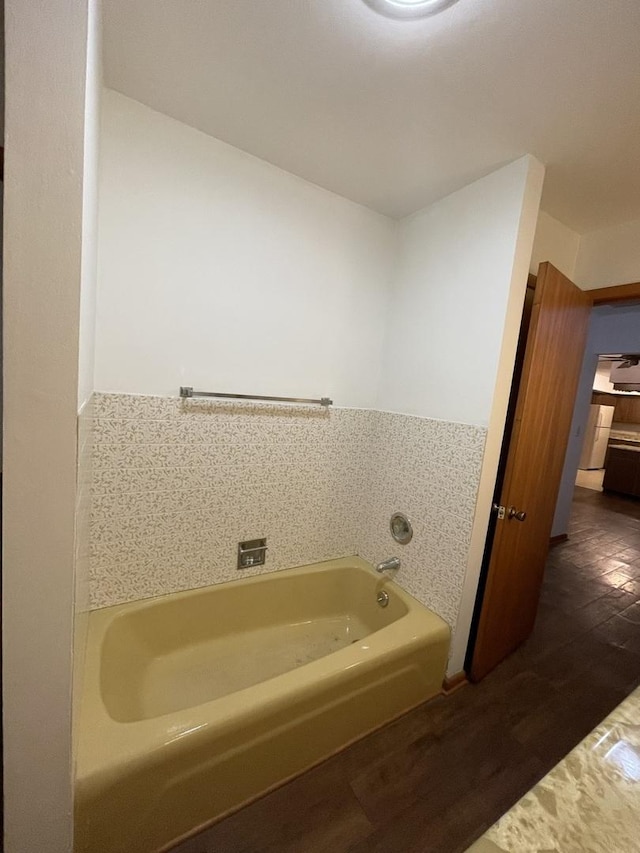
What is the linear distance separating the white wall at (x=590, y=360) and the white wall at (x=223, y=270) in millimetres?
2650

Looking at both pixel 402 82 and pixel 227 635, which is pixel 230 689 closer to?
pixel 227 635

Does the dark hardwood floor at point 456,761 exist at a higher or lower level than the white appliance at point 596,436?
lower

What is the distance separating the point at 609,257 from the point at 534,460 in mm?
1230

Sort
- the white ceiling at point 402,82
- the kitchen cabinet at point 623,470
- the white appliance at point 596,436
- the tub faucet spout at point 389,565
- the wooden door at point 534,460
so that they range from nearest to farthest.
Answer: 1. the white ceiling at point 402,82
2. the wooden door at point 534,460
3. the tub faucet spout at point 389,565
4. the kitchen cabinet at point 623,470
5. the white appliance at point 596,436

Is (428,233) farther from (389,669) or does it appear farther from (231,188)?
(389,669)

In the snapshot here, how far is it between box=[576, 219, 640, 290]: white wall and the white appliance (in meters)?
6.11

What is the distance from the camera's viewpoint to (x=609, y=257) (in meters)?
1.80

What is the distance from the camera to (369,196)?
173cm

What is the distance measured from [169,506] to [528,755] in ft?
5.92

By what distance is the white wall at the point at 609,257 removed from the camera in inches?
67.0

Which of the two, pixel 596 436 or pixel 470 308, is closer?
pixel 470 308

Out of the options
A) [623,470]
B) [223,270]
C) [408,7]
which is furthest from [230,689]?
[623,470]

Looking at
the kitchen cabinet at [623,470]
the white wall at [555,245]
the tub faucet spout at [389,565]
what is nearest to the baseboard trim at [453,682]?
the tub faucet spout at [389,565]

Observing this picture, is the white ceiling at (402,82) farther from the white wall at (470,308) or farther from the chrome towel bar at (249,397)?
the chrome towel bar at (249,397)
